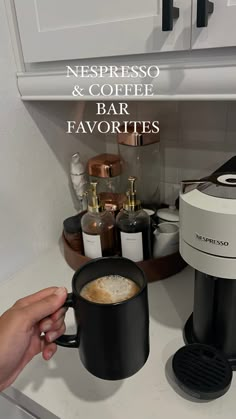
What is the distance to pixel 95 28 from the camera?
0.53 m

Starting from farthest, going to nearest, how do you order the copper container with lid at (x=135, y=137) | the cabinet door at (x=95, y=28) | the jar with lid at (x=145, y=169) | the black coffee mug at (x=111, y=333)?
the jar with lid at (x=145, y=169) → the copper container with lid at (x=135, y=137) → the cabinet door at (x=95, y=28) → the black coffee mug at (x=111, y=333)

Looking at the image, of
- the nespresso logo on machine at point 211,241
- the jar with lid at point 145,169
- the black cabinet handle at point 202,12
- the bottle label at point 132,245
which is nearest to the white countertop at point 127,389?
the bottle label at point 132,245

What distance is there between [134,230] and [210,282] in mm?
249

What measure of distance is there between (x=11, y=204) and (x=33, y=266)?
0.54 feet

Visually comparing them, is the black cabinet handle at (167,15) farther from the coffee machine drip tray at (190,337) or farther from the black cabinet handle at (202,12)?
the coffee machine drip tray at (190,337)

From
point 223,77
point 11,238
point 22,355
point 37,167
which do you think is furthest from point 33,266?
point 223,77

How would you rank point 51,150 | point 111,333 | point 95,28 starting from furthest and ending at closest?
point 51,150, point 95,28, point 111,333

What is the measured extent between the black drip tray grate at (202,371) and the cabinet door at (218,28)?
0.43m

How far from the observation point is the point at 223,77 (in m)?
0.46

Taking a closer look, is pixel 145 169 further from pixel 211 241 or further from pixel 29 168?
pixel 211 241

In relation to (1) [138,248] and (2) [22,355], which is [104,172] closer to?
(1) [138,248]

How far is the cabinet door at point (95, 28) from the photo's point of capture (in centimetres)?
47

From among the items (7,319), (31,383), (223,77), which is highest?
(223,77)

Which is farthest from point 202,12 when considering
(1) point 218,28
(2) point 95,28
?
(2) point 95,28
